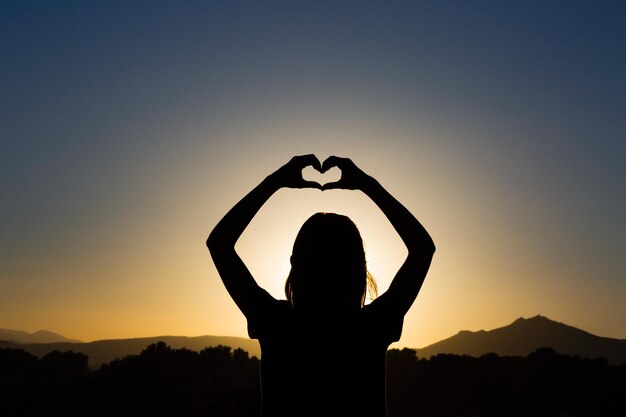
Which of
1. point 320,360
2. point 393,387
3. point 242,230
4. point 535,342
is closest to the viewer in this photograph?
point 320,360

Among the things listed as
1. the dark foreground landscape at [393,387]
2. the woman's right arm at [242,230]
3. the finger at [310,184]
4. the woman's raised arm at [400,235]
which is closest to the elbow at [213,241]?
the woman's right arm at [242,230]

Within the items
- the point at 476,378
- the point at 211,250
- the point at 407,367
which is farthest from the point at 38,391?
the point at 211,250

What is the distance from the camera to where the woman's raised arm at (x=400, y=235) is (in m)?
2.58

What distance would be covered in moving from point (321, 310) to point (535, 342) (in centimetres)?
11054

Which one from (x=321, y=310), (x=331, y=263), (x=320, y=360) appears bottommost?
(x=320, y=360)

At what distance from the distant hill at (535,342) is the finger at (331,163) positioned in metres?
93.6

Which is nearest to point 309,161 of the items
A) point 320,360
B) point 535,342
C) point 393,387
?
point 320,360

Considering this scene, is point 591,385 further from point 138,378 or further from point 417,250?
point 417,250

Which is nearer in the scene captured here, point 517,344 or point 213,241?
point 213,241

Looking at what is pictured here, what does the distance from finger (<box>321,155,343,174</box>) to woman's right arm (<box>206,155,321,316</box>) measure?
2 cm

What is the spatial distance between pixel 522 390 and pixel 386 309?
103ft

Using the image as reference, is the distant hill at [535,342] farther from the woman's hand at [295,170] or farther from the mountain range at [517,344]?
the woman's hand at [295,170]

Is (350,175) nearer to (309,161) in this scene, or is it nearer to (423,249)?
(309,161)

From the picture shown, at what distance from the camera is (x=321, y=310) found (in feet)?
8.29
